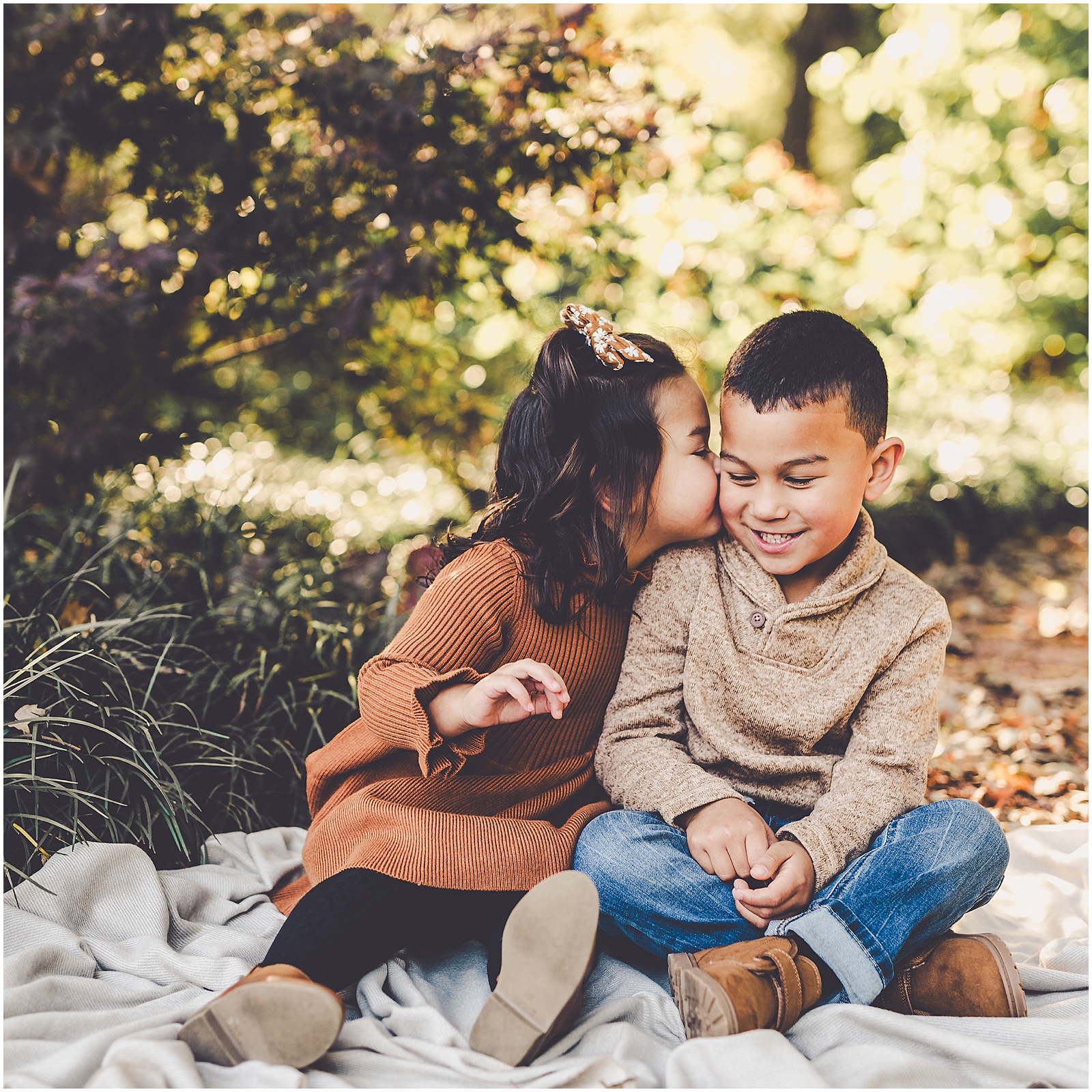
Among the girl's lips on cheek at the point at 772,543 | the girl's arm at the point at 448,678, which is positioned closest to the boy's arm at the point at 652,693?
the girl's lips on cheek at the point at 772,543

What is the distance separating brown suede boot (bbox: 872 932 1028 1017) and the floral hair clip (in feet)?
3.79

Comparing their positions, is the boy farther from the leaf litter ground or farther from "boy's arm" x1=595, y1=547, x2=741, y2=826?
the leaf litter ground

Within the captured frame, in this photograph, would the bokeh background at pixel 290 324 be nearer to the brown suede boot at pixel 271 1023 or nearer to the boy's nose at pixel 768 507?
the boy's nose at pixel 768 507

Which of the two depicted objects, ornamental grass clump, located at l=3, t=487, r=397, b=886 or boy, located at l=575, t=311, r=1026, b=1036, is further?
ornamental grass clump, located at l=3, t=487, r=397, b=886

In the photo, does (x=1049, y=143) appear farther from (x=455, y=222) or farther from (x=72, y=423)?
(x=72, y=423)

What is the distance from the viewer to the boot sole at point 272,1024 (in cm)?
129

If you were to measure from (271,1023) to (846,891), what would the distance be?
35.4 inches

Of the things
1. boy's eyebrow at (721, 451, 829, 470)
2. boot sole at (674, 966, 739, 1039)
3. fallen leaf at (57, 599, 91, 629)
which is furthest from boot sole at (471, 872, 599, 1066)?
fallen leaf at (57, 599, 91, 629)

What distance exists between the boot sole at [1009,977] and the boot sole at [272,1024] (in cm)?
103

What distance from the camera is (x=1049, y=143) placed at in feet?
21.6

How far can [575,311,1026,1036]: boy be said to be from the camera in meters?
1.48

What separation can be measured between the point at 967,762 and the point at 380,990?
6.62 ft

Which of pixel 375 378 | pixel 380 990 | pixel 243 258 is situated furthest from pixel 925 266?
pixel 380 990

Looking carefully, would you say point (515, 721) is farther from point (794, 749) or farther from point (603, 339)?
point (603, 339)
